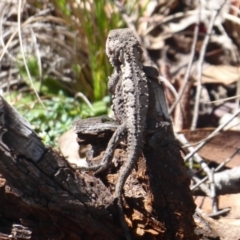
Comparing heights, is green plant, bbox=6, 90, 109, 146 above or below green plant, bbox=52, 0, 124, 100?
below

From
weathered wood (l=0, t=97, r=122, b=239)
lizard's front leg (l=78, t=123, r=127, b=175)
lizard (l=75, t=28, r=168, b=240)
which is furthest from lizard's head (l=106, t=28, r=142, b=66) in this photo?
weathered wood (l=0, t=97, r=122, b=239)

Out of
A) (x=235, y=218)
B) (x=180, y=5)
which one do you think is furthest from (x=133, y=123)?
(x=180, y=5)

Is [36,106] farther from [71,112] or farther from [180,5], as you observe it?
[180,5]

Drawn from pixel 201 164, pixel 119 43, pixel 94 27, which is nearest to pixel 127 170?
pixel 119 43

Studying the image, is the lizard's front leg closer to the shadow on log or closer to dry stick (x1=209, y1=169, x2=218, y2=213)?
the shadow on log

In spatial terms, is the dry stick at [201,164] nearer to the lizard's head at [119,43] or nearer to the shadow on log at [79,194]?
the shadow on log at [79,194]

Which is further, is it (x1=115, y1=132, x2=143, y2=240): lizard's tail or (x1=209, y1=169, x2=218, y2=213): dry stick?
(x1=209, y1=169, x2=218, y2=213): dry stick

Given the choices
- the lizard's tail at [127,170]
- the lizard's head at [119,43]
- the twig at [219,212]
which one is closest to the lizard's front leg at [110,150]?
the lizard's tail at [127,170]

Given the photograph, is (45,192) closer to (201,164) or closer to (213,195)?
(213,195)
